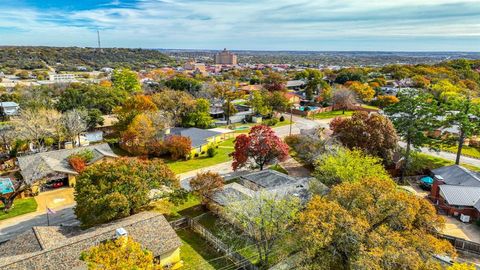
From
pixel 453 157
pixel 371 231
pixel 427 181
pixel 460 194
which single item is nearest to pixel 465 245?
pixel 460 194

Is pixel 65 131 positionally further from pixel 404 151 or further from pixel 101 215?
pixel 404 151

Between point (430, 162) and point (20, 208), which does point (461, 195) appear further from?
point (20, 208)

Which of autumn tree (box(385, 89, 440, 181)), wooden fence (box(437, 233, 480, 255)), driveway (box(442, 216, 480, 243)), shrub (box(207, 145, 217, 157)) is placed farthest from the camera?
shrub (box(207, 145, 217, 157))

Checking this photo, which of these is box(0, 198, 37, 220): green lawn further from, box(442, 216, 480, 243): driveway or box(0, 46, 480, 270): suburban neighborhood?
box(442, 216, 480, 243): driveway

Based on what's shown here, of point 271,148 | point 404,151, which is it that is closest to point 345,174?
point 271,148

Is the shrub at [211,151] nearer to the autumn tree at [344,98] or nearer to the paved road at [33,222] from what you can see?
the paved road at [33,222]

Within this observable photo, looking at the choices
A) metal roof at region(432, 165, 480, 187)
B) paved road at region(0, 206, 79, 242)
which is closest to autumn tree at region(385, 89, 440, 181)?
metal roof at region(432, 165, 480, 187)
